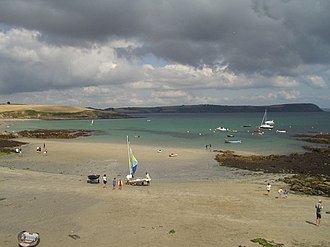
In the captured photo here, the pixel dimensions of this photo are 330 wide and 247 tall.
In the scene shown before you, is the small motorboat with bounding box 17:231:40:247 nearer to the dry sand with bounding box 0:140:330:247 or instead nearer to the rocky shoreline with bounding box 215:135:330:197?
the dry sand with bounding box 0:140:330:247

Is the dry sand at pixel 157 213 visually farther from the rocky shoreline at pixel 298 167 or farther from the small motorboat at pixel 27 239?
the rocky shoreline at pixel 298 167

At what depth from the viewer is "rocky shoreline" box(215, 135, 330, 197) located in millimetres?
29008

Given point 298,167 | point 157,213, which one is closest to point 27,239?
point 157,213

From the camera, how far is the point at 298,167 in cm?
4084

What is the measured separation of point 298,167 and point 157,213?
26.8 metres

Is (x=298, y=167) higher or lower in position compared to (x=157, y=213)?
lower

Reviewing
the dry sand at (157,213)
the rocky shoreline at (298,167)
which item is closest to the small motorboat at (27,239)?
the dry sand at (157,213)

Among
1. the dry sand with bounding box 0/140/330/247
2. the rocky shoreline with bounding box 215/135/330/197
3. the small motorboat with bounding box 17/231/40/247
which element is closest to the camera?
the small motorboat with bounding box 17/231/40/247

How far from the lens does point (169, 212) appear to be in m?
20.8

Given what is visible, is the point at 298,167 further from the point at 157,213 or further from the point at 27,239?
the point at 27,239

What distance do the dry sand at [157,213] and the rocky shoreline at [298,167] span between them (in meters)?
2.43

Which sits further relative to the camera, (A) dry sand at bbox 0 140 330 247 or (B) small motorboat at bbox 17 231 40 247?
(A) dry sand at bbox 0 140 330 247

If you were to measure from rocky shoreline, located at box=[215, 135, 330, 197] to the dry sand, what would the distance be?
2.43 meters

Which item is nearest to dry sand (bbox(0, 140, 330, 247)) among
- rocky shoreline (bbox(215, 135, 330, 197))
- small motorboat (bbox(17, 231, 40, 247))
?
small motorboat (bbox(17, 231, 40, 247))
